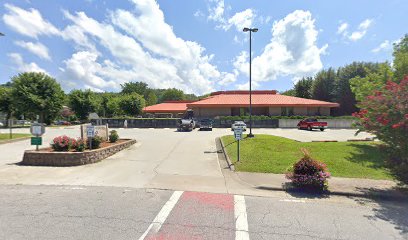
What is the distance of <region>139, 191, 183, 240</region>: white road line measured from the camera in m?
4.71

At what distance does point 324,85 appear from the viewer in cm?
5497

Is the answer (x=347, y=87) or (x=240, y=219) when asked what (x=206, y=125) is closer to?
(x=240, y=219)

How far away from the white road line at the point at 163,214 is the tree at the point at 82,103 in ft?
174

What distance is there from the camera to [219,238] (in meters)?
4.43

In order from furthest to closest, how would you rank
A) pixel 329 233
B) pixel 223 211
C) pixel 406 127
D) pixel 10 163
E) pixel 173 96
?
1. pixel 173 96
2. pixel 10 163
3. pixel 406 127
4. pixel 223 211
5. pixel 329 233

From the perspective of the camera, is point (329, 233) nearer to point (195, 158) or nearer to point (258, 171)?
point (258, 171)

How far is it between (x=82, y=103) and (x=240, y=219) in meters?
55.4

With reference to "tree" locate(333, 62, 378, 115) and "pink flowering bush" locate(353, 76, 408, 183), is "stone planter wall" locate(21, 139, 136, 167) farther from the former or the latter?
"tree" locate(333, 62, 378, 115)

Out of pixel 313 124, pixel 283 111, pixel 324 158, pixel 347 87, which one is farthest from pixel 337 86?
pixel 324 158

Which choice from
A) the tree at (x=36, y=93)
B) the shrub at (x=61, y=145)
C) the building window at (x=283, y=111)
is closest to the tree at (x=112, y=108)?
the tree at (x=36, y=93)

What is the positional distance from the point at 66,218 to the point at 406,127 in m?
8.80

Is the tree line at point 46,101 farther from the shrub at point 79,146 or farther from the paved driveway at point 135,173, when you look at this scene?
the paved driveway at point 135,173

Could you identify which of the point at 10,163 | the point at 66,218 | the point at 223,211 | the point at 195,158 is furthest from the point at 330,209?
the point at 10,163

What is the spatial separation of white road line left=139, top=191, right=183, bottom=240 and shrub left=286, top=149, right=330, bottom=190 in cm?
359
